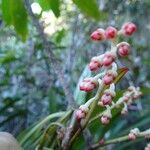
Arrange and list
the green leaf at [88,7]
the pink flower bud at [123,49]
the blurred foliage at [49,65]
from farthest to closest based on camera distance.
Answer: the blurred foliage at [49,65] < the green leaf at [88,7] < the pink flower bud at [123,49]

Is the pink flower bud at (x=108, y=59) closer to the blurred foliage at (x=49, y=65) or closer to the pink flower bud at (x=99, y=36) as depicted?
the pink flower bud at (x=99, y=36)

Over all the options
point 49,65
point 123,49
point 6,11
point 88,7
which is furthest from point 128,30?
point 49,65

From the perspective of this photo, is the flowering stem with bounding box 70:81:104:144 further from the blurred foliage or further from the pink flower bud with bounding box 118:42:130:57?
the blurred foliage

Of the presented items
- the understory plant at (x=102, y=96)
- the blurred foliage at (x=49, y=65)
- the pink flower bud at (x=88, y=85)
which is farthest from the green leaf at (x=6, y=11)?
the pink flower bud at (x=88, y=85)

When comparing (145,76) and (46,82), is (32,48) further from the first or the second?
(145,76)

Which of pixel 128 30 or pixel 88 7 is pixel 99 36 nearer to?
pixel 128 30

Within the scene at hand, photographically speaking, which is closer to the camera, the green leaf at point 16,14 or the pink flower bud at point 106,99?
the pink flower bud at point 106,99

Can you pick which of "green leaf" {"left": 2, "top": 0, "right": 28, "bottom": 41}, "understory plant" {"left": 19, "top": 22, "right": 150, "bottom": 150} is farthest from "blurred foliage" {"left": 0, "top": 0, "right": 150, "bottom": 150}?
"understory plant" {"left": 19, "top": 22, "right": 150, "bottom": 150}
